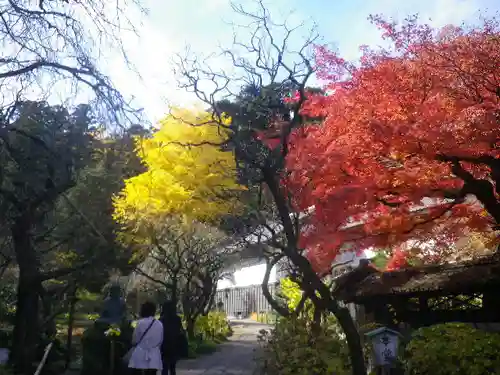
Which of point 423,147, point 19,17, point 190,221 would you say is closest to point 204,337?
point 190,221

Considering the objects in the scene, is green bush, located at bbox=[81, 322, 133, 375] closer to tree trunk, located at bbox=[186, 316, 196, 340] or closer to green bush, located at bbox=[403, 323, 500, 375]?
green bush, located at bbox=[403, 323, 500, 375]

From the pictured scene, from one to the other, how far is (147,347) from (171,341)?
114cm

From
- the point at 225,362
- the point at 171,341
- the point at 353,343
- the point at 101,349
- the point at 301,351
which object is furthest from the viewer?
the point at 225,362

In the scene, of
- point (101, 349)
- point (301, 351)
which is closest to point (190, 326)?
point (101, 349)

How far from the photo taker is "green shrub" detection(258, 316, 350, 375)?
8094 mm

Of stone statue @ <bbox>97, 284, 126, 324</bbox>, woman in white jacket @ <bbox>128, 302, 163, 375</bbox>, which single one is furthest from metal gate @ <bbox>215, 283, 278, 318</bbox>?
woman in white jacket @ <bbox>128, 302, 163, 375</bbox>

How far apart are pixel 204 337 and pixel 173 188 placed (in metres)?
6.81

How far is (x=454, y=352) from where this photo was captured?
843 cm

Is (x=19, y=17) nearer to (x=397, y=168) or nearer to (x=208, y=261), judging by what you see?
(x=397, y=168)

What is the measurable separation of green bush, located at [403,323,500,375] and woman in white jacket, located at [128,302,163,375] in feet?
14.0

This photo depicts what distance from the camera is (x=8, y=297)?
23250mm

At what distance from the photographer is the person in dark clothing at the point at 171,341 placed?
839cm

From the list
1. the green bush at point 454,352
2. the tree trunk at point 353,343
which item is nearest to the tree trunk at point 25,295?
the tree trunk at point 353,343

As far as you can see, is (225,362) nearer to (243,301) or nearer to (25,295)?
(25,295)
